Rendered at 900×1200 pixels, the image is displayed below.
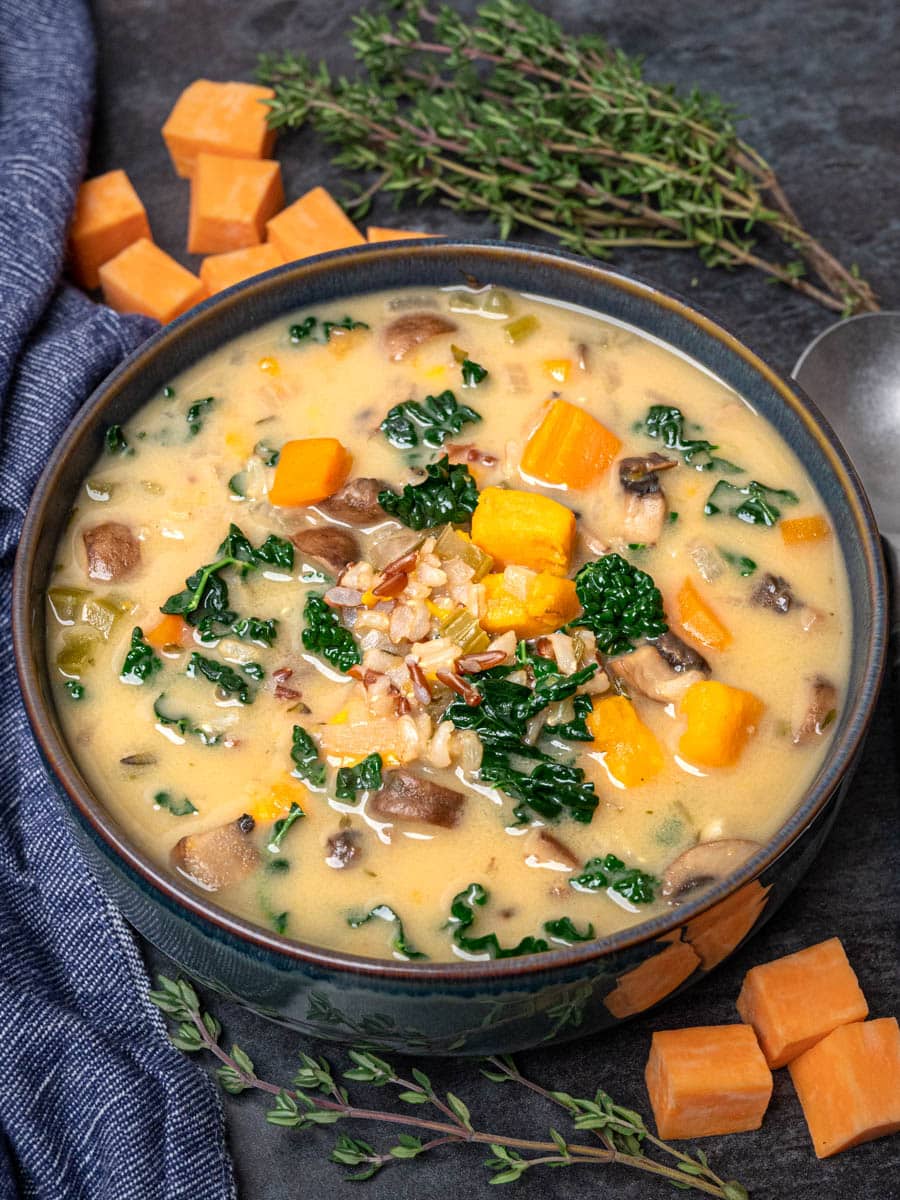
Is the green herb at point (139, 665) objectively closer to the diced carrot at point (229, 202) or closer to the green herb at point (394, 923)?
the green herb at point (394, 923)

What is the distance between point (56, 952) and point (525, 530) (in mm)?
1402

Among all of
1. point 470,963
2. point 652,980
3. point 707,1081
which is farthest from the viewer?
point 707,1081

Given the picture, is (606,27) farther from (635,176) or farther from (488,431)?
(488,431)

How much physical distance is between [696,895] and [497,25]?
2.87 meters

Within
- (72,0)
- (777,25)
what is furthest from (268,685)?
(777,25)

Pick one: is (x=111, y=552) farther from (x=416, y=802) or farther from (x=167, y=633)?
(x=416, y=802)

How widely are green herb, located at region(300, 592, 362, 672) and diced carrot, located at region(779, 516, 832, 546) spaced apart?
100 centimetres

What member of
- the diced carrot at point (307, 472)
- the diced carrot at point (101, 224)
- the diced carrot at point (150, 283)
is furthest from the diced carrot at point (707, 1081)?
the diced carrot at point (101, 224)

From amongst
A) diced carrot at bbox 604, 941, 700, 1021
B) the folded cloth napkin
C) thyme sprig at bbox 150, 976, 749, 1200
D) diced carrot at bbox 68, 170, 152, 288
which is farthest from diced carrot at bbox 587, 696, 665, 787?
diced carrot at bbox 68, 170, 152, 288

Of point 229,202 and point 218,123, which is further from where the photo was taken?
point 218,123

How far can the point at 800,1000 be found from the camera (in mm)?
2990

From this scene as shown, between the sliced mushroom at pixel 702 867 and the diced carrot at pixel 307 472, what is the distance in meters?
1.15

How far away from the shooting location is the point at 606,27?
4688 mm

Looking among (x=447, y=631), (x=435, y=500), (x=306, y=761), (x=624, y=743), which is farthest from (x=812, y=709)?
(x=306, y=761)
